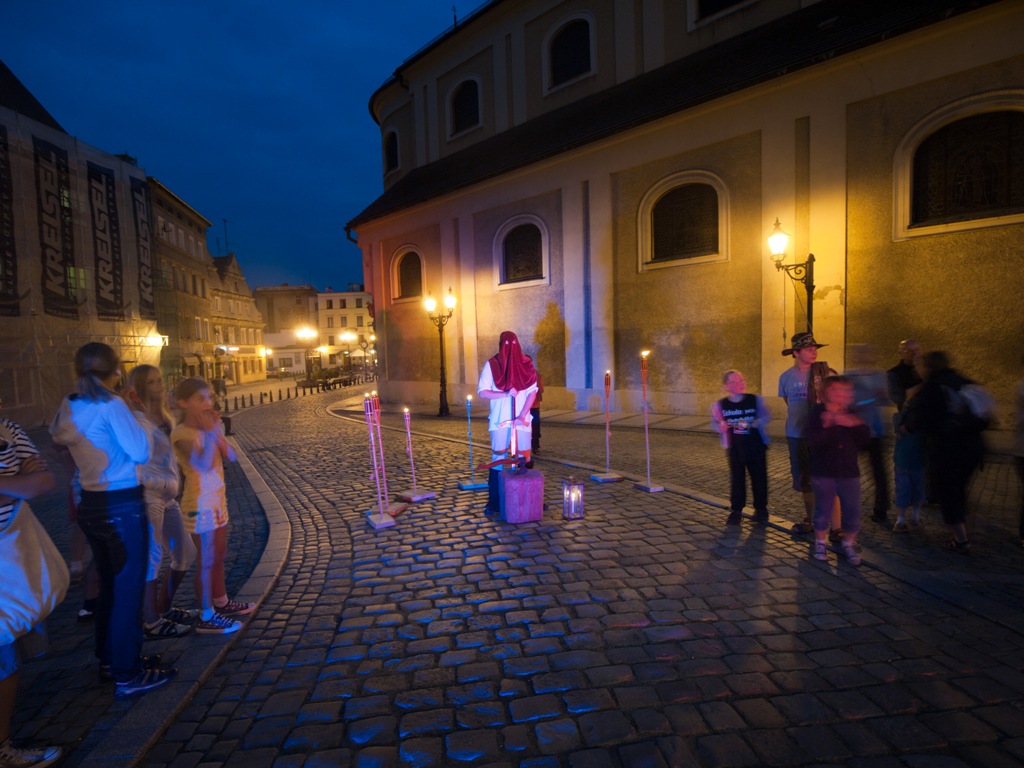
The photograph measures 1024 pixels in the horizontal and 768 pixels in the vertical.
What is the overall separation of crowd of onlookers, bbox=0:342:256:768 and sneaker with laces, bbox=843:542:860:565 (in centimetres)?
502

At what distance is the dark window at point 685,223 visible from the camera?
1474 centimetres

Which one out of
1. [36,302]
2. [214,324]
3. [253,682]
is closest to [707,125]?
[253,682]

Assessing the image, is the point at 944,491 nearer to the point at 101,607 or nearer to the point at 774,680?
the point at 774,680

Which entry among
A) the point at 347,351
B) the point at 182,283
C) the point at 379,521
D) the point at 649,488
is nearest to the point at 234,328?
the point at 182,283

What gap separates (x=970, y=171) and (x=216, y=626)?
14.5 meters

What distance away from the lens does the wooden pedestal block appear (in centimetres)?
629

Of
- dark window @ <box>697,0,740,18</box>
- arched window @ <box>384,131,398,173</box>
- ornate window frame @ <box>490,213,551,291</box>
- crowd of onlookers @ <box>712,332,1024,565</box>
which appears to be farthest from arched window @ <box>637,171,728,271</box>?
arched window @ <box>384,131,398,173</box>

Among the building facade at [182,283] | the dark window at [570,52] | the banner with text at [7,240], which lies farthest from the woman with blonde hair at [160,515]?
the building facade at [182,283]

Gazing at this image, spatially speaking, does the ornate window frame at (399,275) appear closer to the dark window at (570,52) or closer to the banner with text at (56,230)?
the dark window at (570,52)

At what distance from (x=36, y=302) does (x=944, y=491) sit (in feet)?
81.6

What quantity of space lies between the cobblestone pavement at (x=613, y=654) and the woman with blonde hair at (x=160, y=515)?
0.33 meters

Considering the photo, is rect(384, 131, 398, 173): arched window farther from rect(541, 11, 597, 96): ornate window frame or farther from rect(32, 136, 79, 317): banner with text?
rect(32, 136, 79, 317): banner with text

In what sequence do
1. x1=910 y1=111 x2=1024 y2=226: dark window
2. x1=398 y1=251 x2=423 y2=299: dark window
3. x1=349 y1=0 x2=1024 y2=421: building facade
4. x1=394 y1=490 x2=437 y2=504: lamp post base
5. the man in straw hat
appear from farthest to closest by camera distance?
x1=398 y1=251 x2=423 y2=299: dark window < x1=349 y1=0 x2=1024 y2=421: building facade < x1=910 y1=111 x2=1024 y2=226: dark window < x1=394 y1=490 x2=437 y2=504: lamp post base < the man in straw hat

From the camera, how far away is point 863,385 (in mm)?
5453
